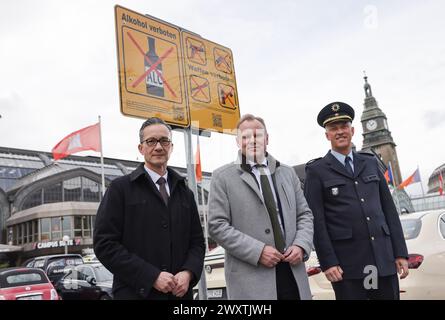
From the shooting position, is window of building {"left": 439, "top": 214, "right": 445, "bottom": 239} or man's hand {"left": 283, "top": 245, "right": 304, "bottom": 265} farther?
window of building {"left": 439, "top": 214, "right": 445, "bottom": 239}

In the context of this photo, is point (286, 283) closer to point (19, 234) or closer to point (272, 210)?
point (272, 210)

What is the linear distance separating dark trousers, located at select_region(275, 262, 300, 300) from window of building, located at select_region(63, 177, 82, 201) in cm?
4422

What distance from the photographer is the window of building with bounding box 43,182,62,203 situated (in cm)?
4260

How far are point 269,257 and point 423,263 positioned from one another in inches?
95.0

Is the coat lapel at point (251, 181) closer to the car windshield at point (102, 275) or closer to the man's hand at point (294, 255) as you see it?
the man's hand at point (294, 255)

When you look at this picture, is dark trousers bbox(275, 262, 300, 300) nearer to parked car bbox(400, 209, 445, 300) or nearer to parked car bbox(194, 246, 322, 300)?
parked car bbox(400, 209, 445, 300)

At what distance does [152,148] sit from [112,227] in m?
0.58

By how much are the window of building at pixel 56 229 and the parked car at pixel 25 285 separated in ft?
103

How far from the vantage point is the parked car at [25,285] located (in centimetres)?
927

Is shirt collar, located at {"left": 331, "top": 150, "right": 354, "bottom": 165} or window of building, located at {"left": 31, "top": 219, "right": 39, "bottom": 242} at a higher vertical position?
window of building, located at {"left": 31, "top": 219, "right": 39, "bottom": 242}

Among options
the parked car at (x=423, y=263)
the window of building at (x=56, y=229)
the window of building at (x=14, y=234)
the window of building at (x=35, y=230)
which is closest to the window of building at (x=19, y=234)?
the window of building at (x=14, y=234)

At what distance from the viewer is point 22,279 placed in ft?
31.9

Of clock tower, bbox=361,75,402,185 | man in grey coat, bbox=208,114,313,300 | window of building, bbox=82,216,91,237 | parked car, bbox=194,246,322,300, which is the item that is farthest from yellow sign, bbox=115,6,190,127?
clock tower, bbox=361,75,402,185

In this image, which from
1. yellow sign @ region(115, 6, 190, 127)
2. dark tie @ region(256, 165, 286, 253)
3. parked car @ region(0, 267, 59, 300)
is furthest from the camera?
parked car @ region(0, 267, 59, 300)
